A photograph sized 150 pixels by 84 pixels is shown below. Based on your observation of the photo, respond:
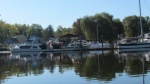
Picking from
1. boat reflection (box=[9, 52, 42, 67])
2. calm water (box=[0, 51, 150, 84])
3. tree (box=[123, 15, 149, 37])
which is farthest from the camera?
tree (box=[123, 15, 149, 37])

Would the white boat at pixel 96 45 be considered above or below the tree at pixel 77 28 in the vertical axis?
below

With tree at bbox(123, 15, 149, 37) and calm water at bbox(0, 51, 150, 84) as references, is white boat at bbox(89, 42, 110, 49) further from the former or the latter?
calm water at bbox(0, 51, 150, 84)

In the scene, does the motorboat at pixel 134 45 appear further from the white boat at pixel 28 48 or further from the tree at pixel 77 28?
the tree at pixel 77 28

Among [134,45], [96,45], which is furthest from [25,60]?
[96,45]

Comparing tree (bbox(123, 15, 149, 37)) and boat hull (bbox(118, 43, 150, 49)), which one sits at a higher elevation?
tree (bbox(123, 15, 149, 37))

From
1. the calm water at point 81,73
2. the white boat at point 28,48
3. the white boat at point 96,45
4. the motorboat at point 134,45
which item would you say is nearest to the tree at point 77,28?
the white boat at point 96,45

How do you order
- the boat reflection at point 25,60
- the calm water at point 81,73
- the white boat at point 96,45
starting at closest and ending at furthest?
the calm water at point 81,73
the boat reflection at point 25,60
the white boat at point 96,45

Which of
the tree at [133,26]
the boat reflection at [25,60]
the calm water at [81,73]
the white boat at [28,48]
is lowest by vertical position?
the calm water at [81,73]

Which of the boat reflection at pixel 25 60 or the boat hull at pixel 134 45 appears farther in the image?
the boat hull at pixel 134 45

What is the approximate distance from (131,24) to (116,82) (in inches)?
4904

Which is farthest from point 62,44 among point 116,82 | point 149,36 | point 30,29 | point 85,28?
point 30,29

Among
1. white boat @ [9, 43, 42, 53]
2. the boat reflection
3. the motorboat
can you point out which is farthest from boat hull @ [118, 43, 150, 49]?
the boat reflection

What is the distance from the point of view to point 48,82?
92.0 ft

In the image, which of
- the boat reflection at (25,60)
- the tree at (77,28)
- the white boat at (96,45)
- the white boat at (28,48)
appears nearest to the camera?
the boat reflection at (25,60)
